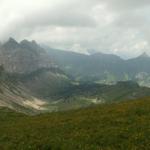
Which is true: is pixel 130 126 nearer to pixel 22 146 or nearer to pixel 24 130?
pixel 22 146

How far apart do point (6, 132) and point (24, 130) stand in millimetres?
2516

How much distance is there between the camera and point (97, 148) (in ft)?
103

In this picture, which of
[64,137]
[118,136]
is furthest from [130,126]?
[64,137]

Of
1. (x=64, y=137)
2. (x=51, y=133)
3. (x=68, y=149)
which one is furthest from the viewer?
(x=51, y=133)

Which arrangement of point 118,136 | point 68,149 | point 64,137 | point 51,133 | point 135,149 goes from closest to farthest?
point 135,149 < point 68,149 < point 118,136 < point 64,137 < point 51,133

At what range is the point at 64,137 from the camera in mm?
36812

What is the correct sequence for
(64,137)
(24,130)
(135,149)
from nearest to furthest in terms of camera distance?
(135,149)
(64,137)
(24,130)

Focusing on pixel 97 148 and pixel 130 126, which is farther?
pixel 130 126

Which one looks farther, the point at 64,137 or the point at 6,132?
the point at 6,132

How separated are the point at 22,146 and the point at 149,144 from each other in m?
12.7

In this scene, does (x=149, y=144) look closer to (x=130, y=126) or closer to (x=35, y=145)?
(x=130, y=126)

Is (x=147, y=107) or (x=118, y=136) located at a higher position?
(x=147, y=107)

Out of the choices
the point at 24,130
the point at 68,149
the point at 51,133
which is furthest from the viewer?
the point at 24,130

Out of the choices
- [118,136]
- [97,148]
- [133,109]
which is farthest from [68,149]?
[133,109]
